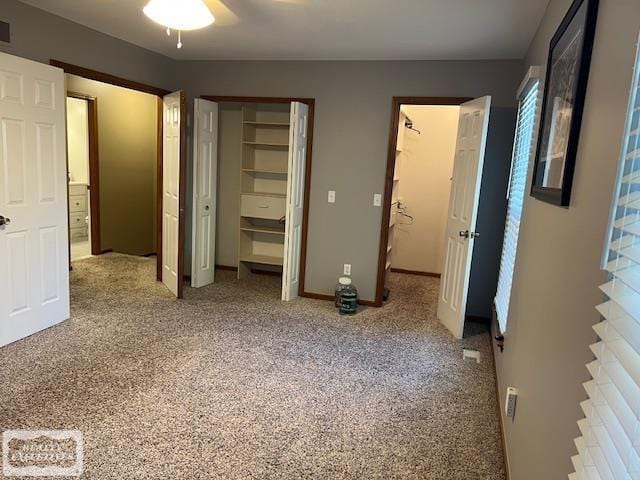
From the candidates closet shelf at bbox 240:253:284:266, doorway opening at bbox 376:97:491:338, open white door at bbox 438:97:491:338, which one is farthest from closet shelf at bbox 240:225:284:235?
open white door at bbox 438:97:491:338

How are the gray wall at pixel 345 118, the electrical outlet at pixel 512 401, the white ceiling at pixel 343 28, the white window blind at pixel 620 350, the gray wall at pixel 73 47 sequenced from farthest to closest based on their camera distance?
the gray wall at pixel 345 118 < the gray wall at pixel 73 47 < the white ceiling at pixel 343 28 < the electrical outlet at pixel 512 401 < the white window blind at pixel 620 350

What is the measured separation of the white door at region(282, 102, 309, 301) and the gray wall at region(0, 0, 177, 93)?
152cm

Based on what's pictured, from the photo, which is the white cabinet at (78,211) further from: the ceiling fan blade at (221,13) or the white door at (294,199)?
the ceiling fan blade at (221,13)

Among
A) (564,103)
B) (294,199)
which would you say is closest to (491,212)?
(294,199)

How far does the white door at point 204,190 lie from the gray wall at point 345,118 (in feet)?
1.10

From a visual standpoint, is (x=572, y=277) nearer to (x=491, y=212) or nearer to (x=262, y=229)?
(x=491, y=212)

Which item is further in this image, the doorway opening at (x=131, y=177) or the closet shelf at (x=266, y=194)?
the closet shelf at (x=266, y=194)

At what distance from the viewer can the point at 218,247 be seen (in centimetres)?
561

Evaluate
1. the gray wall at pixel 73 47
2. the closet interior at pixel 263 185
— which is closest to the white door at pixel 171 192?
the gray wall at pixel 73 47

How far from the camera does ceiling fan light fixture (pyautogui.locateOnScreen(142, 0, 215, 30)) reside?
7.79 feet

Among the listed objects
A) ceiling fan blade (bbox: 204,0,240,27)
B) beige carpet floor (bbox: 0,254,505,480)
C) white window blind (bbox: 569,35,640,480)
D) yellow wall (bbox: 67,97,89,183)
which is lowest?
beige carpet floor (bbox: 0,254,505,480)

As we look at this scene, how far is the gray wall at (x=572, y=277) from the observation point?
3.56 ft

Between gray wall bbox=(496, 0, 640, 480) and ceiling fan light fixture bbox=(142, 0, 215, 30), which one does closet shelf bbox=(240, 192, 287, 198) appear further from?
gray wall bbox=(496, 0, 640, 480)

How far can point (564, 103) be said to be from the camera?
1641 millimetres
